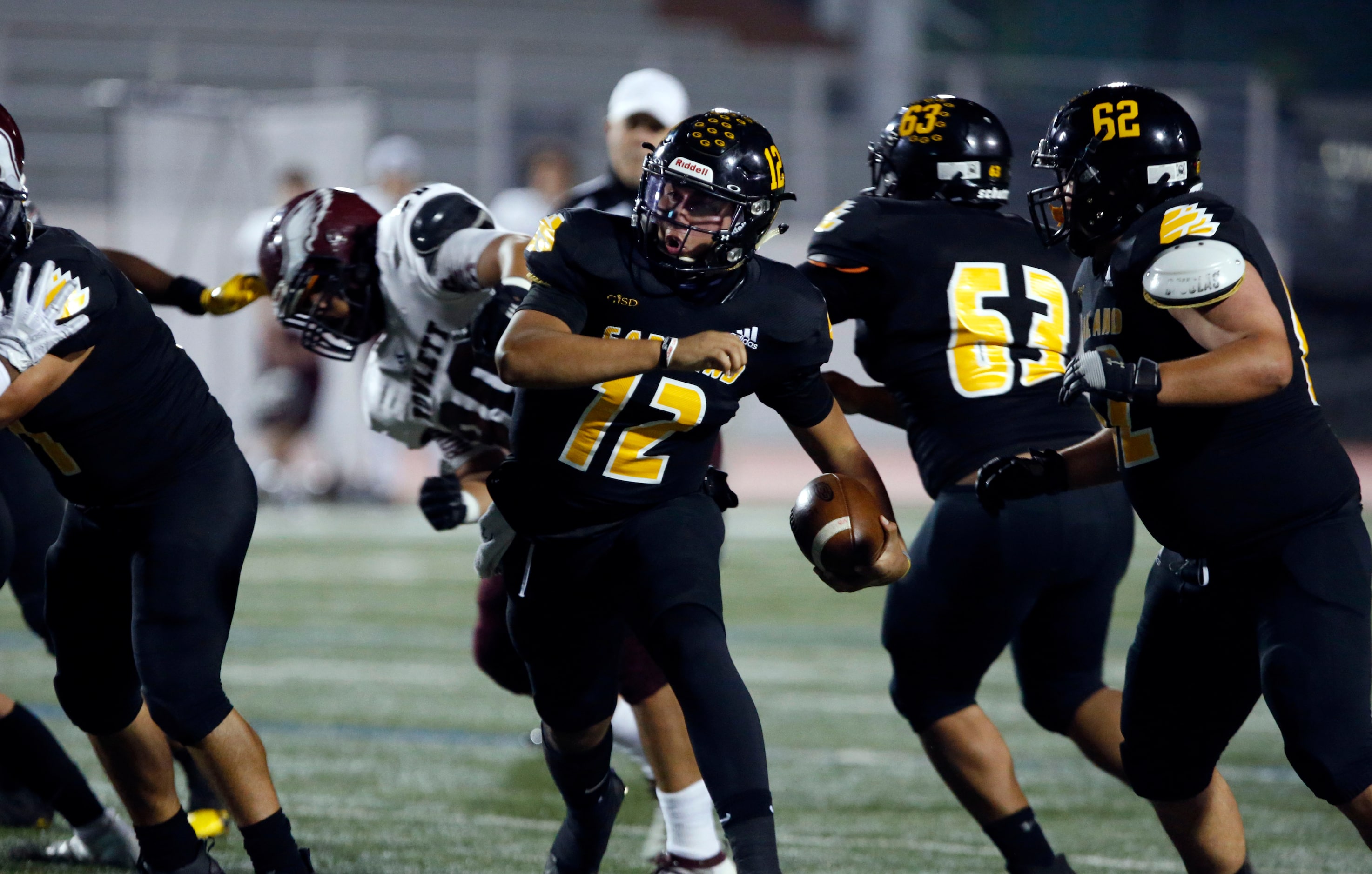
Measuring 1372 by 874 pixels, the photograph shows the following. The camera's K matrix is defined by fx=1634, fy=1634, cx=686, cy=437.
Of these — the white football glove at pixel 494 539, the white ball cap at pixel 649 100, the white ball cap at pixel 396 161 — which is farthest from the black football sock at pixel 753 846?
the white ball cap at pixel 396 161

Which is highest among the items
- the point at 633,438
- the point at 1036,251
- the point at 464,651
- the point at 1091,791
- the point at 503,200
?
the point at 1036,251

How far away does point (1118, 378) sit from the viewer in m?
2.71

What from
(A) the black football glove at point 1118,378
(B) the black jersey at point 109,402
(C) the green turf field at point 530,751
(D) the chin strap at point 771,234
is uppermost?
(D) the chin strap at point 771,234

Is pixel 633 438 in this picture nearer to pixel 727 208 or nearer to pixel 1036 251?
pixel 727 208

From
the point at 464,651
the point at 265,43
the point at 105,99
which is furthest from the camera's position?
the point at 265,43

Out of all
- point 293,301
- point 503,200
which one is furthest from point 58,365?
point 503,200

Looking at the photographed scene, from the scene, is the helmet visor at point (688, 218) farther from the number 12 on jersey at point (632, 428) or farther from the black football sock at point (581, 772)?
the black football sock at point (581, 772)

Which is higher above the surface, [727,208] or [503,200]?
[727,208]

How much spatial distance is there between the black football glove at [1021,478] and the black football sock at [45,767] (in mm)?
2090

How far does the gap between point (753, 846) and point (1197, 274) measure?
1.21 meters

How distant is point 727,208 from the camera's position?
2.95 meters

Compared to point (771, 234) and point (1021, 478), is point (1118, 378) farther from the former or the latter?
point (771, 234)

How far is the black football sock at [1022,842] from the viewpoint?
339 cm

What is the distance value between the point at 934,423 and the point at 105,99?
27.3 feet
